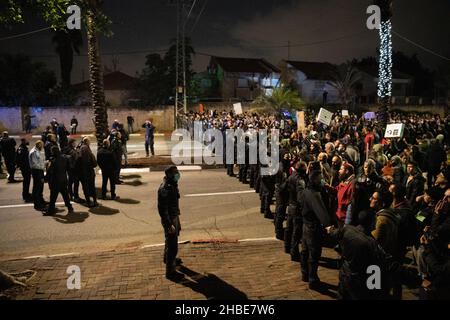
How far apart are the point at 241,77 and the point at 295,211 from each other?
4400 cm

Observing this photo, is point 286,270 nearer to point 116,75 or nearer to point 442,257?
point 442,257

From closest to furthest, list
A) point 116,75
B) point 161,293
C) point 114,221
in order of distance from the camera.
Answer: point 161,293 < point 114,221 < point 116,75

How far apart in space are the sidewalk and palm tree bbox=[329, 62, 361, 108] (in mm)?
42935

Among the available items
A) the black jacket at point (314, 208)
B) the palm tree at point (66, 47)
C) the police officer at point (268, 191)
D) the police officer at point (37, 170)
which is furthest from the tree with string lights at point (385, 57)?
the palm tree at point (66, 47)

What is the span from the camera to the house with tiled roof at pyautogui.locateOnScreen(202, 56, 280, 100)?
4859 cm

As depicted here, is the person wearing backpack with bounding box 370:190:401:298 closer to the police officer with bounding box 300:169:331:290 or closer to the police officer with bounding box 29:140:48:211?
the police officer with bounding box 300:169:331:290

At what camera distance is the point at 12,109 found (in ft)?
101

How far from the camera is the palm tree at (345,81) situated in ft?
158

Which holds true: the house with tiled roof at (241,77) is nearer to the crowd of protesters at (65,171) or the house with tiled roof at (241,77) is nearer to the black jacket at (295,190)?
the crowd of protesters at (65,171)

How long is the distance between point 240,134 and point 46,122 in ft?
75.8

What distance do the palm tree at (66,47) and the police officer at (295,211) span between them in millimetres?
42999

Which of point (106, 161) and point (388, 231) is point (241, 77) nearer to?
point (106, 161)

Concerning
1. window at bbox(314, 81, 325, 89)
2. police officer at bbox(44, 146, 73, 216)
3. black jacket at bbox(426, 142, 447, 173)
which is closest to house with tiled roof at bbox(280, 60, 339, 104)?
window at bbox(314, 81, 325, 89)
